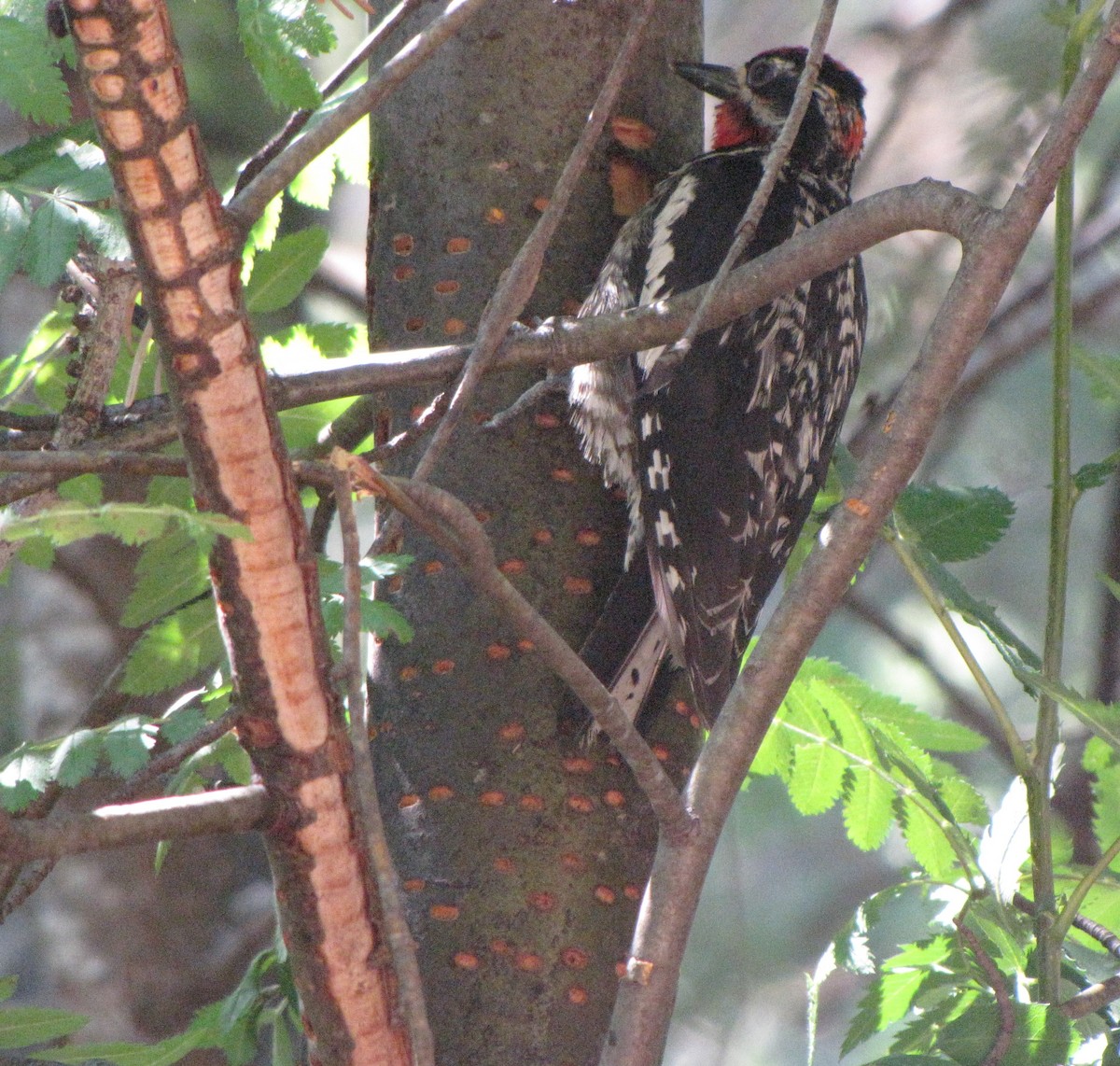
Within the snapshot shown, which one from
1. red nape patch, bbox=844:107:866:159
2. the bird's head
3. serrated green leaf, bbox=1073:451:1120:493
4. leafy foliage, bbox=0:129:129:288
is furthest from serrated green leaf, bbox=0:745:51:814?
red nape patch, bbox=844:107:866:159

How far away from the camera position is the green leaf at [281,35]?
123cm

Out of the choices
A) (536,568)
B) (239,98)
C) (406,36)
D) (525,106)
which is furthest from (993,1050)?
(239,98)

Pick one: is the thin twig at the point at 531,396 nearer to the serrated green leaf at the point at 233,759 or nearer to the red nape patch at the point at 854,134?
the serrated green leaf at the point at 233,759

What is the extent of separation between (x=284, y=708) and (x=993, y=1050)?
0.69m

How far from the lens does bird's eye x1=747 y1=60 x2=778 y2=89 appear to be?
2662 millimetres

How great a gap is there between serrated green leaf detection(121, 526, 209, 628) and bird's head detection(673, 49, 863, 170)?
1469mm

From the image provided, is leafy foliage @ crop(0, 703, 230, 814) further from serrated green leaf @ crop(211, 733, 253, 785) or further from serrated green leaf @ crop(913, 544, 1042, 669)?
serrated green leaf @ crop(913, 544, 1042, 669)

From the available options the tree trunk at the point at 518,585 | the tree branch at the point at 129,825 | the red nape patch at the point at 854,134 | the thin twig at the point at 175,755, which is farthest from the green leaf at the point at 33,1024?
the red nape patch at the point at 854,134

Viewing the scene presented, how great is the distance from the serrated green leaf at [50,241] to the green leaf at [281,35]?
0.22 meters

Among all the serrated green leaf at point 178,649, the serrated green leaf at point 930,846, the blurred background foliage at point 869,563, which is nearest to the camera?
the serrated green leaf at point 178,649

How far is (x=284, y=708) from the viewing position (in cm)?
100

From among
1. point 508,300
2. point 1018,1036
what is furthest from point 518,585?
point 1018,1036

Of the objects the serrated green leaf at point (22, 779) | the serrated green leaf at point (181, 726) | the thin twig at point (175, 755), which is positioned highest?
the serrated green leaf at point (181, 726)

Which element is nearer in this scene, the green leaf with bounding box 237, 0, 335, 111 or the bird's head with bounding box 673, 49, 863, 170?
the green leaf with bounding box 237, 0, 335, 111
